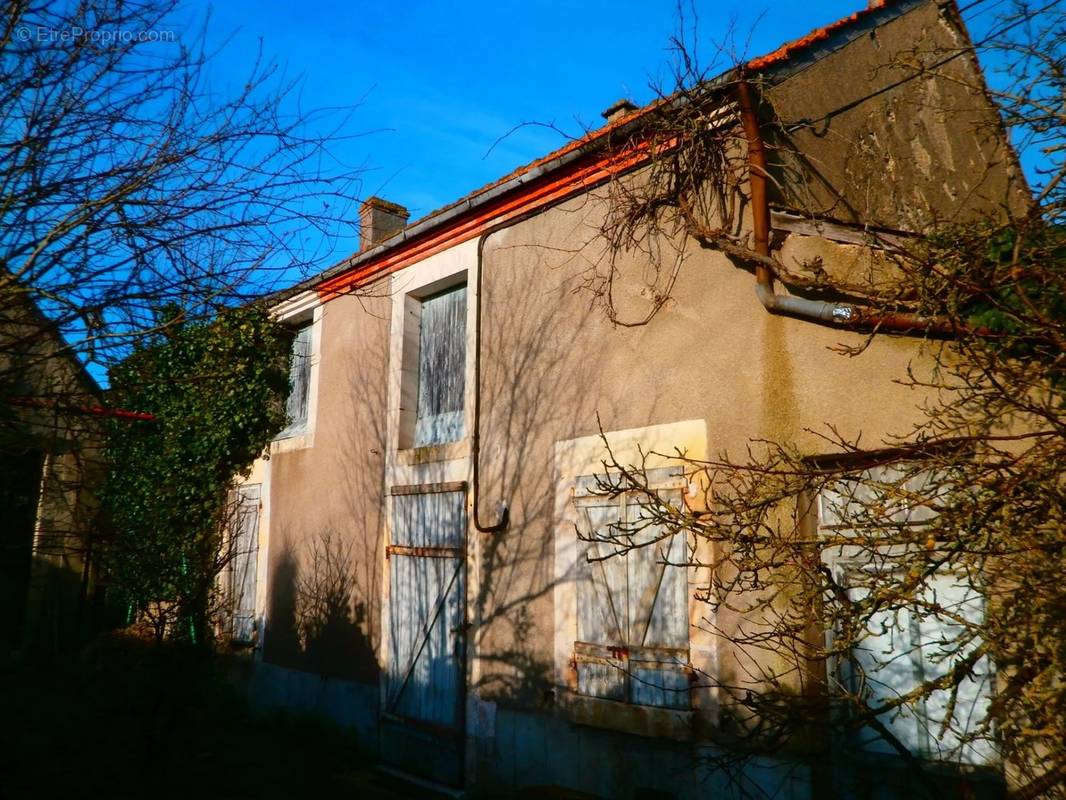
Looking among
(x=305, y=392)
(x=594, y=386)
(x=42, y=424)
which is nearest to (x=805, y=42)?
(x=594, y=386)

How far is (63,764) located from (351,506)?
10.7 ft

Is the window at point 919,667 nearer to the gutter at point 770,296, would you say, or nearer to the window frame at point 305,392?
the gutter at point 770,296

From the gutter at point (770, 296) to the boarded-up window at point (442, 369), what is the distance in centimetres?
344

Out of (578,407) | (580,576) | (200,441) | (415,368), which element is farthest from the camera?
(200,441)

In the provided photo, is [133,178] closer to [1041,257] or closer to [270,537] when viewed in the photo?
[1041,257]

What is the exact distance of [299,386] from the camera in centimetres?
1017

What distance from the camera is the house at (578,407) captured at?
524cm

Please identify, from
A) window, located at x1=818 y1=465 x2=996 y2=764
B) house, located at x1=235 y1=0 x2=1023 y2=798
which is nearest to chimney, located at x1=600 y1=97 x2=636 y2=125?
house, located at x1=235 y1=0 x2=1023 y2=798

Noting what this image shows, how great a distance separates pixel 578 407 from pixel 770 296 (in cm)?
183

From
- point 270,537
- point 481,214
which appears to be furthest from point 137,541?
point 481,214

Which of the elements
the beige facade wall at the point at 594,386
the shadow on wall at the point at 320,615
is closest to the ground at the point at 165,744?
the shadow on wall at the point at 320,615

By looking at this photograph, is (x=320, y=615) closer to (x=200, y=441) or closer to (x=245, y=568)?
(x=245, y=568)

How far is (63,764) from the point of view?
656 cm

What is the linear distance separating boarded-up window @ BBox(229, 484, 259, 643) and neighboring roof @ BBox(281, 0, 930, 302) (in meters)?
3.82
